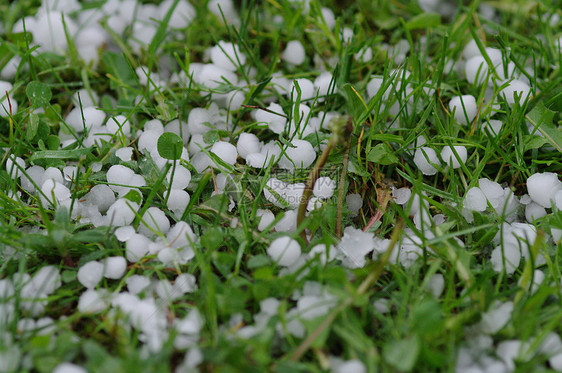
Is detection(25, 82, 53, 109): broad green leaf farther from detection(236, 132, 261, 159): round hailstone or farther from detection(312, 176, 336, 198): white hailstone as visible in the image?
detection(312, 176, 336, 198): white hailstone

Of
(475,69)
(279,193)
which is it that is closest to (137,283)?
(279,193)

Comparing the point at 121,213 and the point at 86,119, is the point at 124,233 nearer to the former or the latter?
the point at 121,213

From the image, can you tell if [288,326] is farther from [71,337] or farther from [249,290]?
[71,337]

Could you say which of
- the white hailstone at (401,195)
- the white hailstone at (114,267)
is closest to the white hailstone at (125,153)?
the white hailstone at (114,267)

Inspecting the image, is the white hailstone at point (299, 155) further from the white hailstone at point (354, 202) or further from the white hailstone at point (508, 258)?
the white hailstone at point (508, 258)

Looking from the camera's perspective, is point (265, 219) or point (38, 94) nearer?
point (265, 219)

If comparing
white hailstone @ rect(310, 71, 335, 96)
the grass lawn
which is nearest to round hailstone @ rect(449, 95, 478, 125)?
the grass lawn

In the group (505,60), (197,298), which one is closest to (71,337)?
(197,298)
